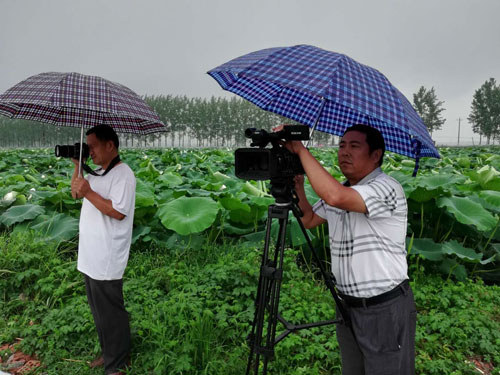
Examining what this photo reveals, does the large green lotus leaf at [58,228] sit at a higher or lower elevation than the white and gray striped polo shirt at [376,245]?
lower

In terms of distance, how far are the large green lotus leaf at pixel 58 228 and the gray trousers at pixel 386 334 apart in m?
3.40

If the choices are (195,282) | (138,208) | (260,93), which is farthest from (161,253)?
(260,93)

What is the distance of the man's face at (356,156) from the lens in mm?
1600

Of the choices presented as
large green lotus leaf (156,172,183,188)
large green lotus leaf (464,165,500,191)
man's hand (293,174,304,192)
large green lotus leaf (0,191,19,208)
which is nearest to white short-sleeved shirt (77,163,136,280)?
man's hand (293,174,304,192)

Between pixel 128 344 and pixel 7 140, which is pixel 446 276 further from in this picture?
pixel 7 140

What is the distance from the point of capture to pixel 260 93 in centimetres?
230

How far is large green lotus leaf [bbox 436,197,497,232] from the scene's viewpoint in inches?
141

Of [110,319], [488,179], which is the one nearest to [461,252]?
[488,179]

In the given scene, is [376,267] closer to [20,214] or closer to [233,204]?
[233,204]

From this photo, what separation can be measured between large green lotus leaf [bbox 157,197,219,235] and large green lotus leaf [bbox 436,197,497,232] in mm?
2173

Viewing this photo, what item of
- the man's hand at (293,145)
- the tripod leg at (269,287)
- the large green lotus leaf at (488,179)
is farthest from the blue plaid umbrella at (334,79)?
the large green lotus leaf at (488,179)

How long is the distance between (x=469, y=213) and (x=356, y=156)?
272 cm

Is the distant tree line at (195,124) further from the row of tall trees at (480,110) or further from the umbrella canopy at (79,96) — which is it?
the umbrella canopy at (79,96)

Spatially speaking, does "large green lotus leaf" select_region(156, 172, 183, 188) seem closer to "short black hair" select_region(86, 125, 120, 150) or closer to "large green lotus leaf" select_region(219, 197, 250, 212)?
"large green lotus leaf" select_region(219, 197, 250, 212)
